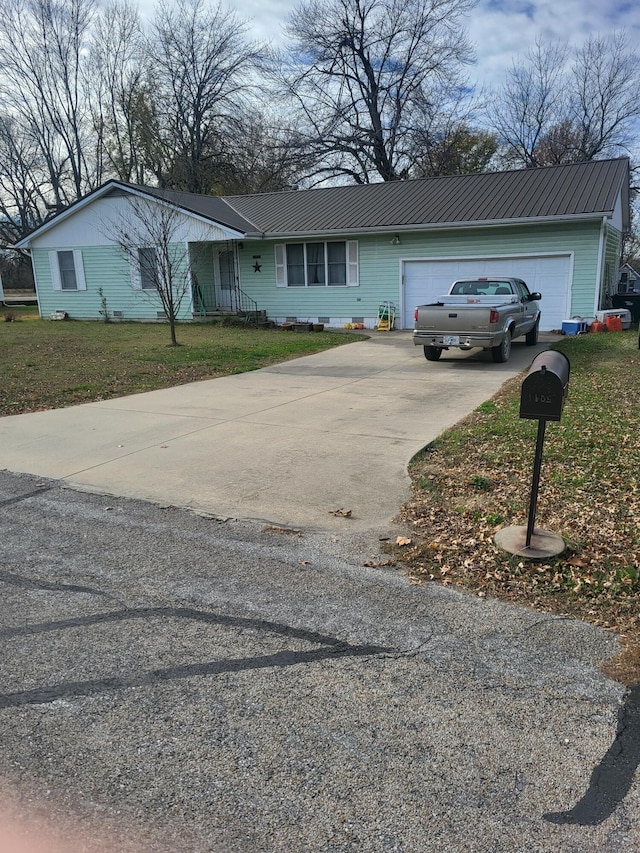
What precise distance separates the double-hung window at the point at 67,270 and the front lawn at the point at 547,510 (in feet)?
67.3

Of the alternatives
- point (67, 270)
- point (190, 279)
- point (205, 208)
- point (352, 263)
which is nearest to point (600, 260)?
point (352, 263)

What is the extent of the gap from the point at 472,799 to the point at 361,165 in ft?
118

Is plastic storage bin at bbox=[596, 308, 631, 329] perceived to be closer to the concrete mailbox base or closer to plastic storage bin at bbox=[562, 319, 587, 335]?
plastic storage bin at bbox=[562, 319, 587, 335]

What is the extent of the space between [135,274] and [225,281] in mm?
3323

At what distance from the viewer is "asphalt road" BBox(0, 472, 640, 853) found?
217cm

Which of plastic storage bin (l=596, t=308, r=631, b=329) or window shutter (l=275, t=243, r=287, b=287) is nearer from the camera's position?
plastic storage bin (l=596, t=308, r=631, b=329)

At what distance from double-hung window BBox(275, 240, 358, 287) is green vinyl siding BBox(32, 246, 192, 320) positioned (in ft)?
12.3

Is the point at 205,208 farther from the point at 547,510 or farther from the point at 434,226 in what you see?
the point at 547,510

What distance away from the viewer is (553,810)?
7.27 ft

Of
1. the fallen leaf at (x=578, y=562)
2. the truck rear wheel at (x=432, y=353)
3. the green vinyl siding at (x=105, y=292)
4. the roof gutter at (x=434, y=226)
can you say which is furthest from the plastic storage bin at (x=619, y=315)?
the fallen leaf at (x=578, y=562)

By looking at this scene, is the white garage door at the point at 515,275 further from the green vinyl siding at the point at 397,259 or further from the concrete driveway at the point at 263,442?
the concrete driveway at the point at 263,442

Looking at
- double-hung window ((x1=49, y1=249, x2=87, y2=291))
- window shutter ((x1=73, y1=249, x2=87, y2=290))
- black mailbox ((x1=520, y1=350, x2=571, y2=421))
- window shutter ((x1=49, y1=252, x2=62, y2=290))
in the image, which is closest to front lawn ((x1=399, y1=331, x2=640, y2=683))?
black mailbox ((x1=520, y1=350, x2=571, y2=421))

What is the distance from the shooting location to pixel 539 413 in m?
4.04

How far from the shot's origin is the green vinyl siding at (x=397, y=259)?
1767 cm
